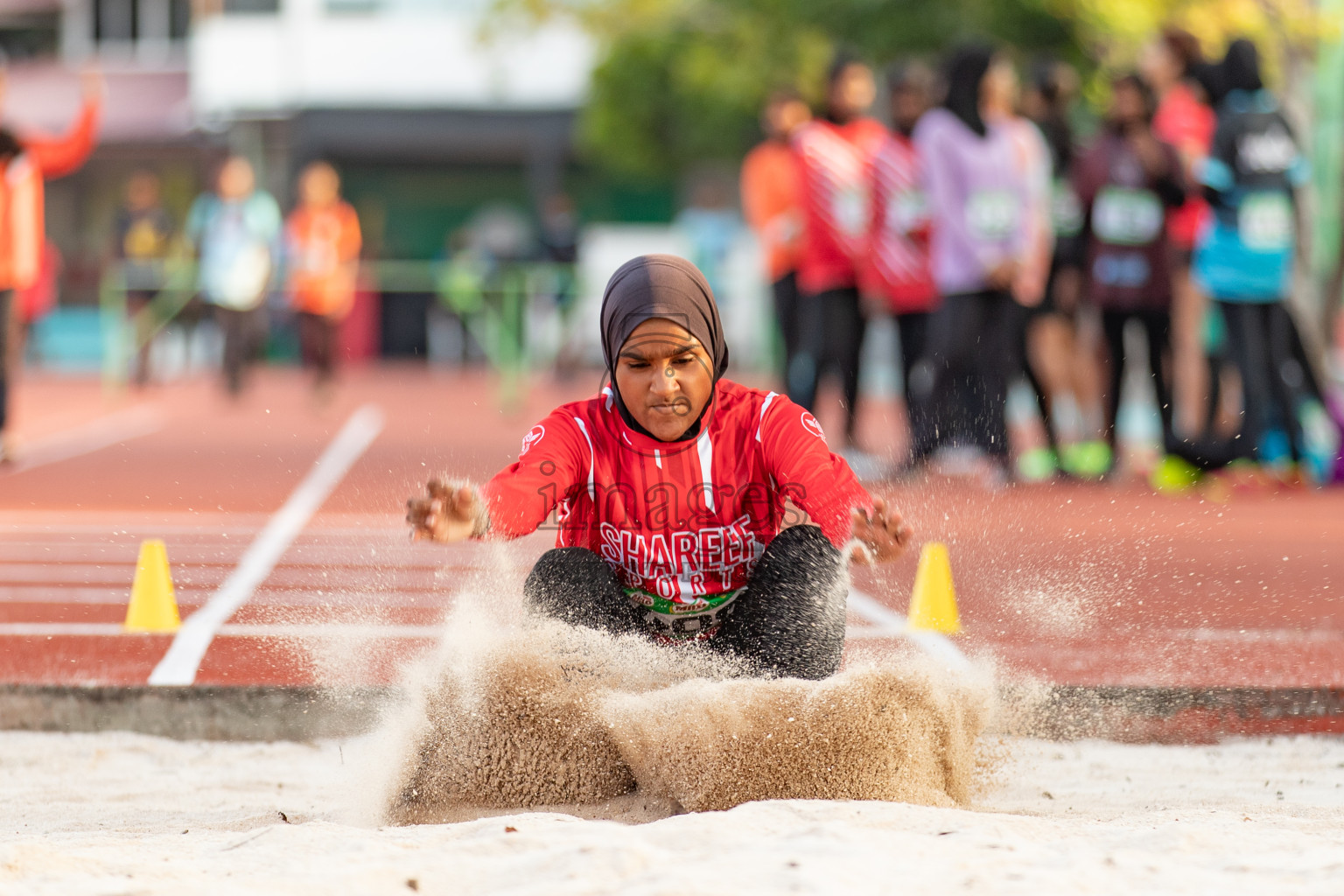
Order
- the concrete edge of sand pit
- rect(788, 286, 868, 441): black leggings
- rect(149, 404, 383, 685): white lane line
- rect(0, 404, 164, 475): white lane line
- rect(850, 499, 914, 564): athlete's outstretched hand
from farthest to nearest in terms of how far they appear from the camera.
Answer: rect(0, 404, 164, 475): white lane line < rect(788, 286, 868, 441): black leggings < rect(149, 404, 383, 685): white lane line < the concrete edge of sand pit < rect(850, 499, 914, 564): athlete's outstretched hand

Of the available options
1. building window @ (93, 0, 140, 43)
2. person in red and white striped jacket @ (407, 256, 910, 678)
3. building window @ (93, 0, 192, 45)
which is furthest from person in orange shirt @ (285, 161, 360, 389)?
building window @ (93, 0, 140, 43)

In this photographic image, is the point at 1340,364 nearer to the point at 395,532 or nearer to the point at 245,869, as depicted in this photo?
the point at 395,532

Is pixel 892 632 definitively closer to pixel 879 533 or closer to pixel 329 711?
pixel 329 711

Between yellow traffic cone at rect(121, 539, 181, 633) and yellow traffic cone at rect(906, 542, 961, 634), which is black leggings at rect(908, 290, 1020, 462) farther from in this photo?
yellow traffic cone at rect(121, 539, 181, 633)

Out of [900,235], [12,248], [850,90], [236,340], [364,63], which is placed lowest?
[236,340]

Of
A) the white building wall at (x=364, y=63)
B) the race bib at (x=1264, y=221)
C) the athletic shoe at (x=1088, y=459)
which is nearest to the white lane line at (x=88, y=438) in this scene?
the athletic shoe at (x=1088, y=459)

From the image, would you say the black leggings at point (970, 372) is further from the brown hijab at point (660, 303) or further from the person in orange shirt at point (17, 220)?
the person in orange shirt at point (17, 220)

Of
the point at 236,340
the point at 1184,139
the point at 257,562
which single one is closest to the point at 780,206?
the point at 1184,139

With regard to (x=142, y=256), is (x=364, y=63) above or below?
above

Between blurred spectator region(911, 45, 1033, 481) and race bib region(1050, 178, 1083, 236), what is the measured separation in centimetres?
76

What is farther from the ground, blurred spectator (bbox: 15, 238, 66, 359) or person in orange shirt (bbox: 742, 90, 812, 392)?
person in orange shirt (bbox: 742, 90, 812, 392)

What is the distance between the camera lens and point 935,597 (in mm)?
5645

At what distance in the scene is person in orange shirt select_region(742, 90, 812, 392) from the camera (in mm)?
10750

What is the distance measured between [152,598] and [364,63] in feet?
85.2
